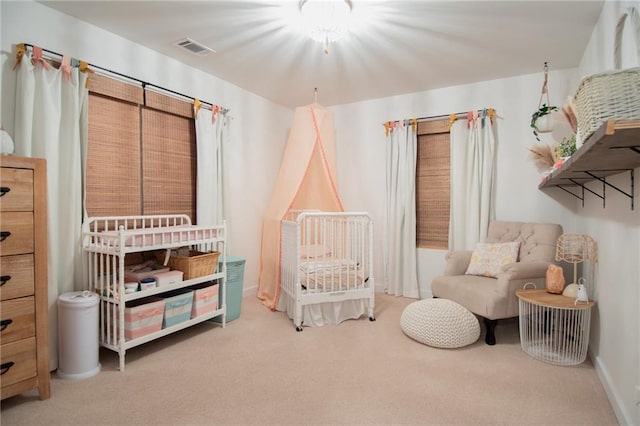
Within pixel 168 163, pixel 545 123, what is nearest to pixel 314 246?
pixel 168 163

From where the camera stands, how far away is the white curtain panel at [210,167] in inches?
133

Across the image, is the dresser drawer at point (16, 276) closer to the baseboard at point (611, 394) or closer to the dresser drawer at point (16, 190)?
the dresser drawer at point (16, 190)

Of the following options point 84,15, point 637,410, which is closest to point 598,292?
→ point 637,410

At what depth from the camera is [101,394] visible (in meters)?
2.01

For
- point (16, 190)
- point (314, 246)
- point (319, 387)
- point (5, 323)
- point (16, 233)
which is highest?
point (16, 190)

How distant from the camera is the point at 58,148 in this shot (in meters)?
2.35

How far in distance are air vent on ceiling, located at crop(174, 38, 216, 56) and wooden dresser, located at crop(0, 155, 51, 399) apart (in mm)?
1530

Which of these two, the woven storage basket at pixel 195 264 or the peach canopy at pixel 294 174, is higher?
the peach canopy at pixel 294 174

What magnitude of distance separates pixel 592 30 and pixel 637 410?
→ 2565mm

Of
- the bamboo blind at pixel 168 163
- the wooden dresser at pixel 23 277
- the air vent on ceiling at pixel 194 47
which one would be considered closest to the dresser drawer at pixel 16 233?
the wooden dresser at pixel 23 277

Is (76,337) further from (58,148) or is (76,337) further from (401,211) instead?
(401,211)

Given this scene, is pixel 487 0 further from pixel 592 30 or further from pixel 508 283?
pixel 508 283

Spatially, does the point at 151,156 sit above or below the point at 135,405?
above

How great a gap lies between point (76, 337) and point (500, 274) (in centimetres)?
302
